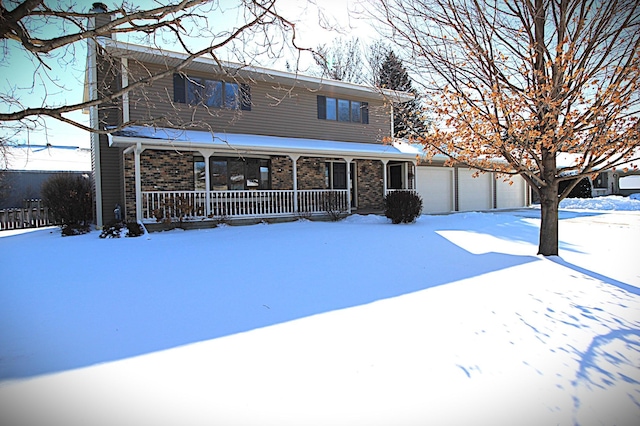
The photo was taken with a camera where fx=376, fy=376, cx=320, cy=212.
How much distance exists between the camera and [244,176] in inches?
574

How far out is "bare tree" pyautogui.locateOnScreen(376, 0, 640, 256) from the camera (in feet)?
19.8

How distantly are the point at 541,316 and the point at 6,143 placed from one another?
7981 mm

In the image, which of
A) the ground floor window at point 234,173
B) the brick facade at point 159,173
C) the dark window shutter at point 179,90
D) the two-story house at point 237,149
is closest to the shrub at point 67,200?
the two-story house at point 237,149

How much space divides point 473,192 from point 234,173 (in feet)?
43.0

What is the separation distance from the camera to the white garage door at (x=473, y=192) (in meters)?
20.0

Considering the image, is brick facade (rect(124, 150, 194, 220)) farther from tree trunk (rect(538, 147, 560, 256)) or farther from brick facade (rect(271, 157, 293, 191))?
tree trunk (rect(538, 147, 560, 256))

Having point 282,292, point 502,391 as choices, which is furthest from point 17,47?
point 502,391

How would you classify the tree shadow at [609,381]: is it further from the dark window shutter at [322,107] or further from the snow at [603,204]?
the snow at [603,204]

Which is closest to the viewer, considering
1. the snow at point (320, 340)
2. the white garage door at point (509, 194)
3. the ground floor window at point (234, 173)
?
the snow at point (320, 340)

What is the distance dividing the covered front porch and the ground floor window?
0.11ft

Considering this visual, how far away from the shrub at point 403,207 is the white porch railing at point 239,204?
2.65 metres

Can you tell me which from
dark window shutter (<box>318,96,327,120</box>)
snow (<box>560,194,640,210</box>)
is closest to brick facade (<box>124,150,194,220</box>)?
dark window shutter (<box>318,96,327,120</box>)

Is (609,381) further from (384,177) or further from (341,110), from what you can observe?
(341,110)

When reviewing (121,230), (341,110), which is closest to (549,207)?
(121,230)
